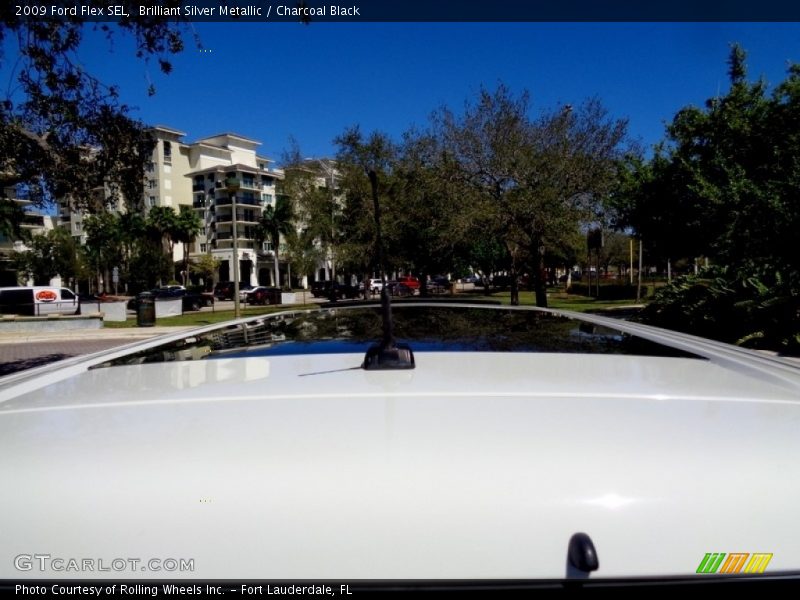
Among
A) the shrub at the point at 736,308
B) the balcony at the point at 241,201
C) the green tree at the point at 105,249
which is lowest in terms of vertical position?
the shrub at the point at 736,308

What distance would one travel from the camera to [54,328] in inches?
934

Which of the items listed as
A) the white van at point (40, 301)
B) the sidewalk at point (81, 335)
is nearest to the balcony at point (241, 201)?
the white van at point (40, 301)

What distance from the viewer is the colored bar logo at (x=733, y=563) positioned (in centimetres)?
94

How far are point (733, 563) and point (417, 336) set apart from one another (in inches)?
55.2

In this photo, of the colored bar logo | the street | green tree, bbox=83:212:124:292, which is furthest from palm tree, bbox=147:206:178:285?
the colored bar logo

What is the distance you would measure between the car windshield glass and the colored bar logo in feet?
3.31

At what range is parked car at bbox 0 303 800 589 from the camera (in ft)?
3.08

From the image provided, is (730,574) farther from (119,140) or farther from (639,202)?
(639,202)

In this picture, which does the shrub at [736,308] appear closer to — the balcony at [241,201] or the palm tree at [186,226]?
the palm tree at [186,226]

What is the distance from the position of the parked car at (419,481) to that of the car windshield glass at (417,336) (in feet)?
2.01

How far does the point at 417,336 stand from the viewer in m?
2.24

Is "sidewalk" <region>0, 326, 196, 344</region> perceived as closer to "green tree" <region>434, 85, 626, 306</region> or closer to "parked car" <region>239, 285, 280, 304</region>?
"green tree" <region>434, 85, 626, 306</region>

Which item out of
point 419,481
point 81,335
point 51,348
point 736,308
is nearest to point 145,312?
point 81,335

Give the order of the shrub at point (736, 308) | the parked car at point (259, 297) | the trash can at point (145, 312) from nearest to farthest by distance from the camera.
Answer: the shrub at point (736, 308) < the trash can at point (145, 312) < the parked car at point (259, 297)
